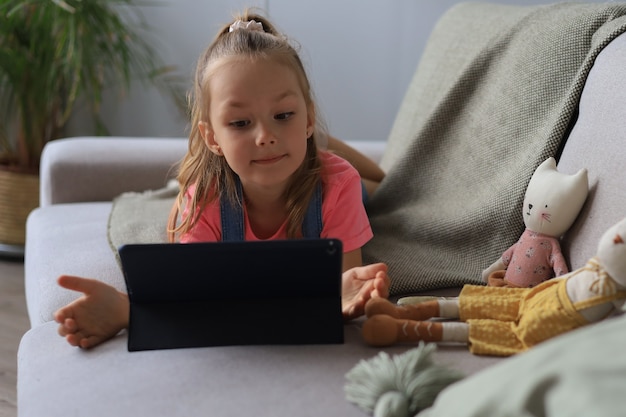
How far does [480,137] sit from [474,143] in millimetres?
20

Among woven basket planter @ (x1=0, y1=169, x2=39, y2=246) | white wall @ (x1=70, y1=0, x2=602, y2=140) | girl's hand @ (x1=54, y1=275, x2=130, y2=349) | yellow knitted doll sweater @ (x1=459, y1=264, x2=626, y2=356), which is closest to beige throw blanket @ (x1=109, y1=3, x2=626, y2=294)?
yellow knitted doll sweater @ (x1=459, y1=264, x2=626, y2=356)

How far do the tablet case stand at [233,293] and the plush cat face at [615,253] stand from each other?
1.19ft

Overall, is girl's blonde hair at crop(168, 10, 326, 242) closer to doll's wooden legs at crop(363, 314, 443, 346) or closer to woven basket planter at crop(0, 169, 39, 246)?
doll's wooden legs at crop(363, 314, 443, 346)

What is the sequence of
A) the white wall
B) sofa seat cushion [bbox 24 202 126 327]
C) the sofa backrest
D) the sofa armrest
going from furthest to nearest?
the white wall < the sofa armrest < sofa seat cushion [bbox 24 202 126 327] < the sofa backrest

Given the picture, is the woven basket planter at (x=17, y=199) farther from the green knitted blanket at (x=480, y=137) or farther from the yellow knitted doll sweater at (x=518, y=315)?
the yellow knitted doll sweater at (x=518, y=315)

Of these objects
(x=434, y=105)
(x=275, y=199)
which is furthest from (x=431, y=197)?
(x=275, y=199)

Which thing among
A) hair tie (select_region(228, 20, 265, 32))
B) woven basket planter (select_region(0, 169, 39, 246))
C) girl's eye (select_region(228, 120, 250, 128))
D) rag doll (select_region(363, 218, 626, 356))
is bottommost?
woven basket planter (select_region(0, 169, 39, 246))

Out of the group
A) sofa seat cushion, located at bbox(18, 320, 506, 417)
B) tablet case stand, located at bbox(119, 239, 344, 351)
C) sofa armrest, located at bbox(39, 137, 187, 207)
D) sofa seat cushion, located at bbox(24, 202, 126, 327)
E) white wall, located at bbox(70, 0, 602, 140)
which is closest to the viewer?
sofa seat cushion, located at bbox(18, 320, 506, 417)

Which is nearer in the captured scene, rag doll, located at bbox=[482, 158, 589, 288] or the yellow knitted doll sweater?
the yellow knitted doll sweater

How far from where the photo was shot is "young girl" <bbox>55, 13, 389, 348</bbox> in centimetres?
150

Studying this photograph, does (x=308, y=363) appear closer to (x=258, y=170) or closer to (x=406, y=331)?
(x=406, y=331)

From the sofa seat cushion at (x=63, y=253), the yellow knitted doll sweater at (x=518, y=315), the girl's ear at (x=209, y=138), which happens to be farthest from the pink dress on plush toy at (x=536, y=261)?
the sofa seat cushion at (x=63, y=253)

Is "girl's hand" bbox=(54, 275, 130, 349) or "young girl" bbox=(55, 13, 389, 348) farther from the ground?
"young girl" bbox=(55, 13, 389, 348)

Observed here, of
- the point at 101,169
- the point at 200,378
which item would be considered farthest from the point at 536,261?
the point at 101,169
